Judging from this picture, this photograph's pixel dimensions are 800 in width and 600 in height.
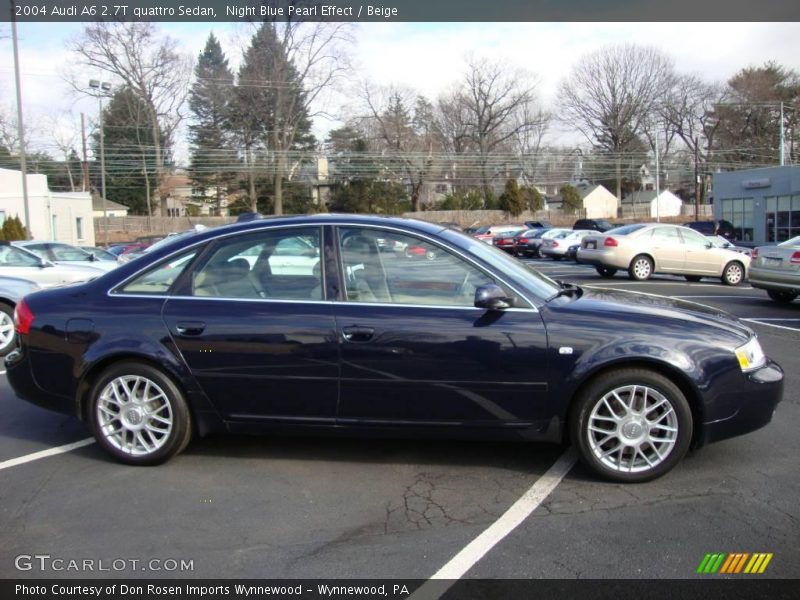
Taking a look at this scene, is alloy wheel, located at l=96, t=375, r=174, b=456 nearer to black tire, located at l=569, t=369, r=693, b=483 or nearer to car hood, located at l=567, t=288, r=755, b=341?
black tire, located at l=569, t=369, r=693, b=483

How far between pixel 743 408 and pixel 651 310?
795 mm

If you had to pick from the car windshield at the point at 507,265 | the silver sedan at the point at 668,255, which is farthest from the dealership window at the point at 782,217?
the car windshield at the point at 507,265

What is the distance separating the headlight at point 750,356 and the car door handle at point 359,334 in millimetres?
2238

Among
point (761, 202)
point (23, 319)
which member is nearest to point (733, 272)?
point (23, 319)

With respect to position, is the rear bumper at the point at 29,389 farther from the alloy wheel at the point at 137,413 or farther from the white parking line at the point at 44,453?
the white parking line at the point at 44,453

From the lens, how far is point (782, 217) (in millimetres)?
36625

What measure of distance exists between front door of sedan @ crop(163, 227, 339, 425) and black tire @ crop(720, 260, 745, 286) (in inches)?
617

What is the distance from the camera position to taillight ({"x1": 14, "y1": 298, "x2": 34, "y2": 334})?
181 inches

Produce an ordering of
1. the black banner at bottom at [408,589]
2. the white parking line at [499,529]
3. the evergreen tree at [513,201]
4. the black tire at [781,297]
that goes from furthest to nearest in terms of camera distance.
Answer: the evergreen tree at [513,201] → the black tire at [781,297] → the white parking line at [499,529] → the black banner at bottom at [408,589]

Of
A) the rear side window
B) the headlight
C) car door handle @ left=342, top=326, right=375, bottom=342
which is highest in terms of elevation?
the rear side window

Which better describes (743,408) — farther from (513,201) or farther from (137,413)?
(513,201)

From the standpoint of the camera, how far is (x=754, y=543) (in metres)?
3.39

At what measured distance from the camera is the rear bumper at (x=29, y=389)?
4543mm

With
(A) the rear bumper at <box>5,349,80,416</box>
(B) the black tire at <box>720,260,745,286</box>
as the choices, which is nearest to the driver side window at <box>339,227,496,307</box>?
(A) the rear bumper at <box>5,349,80,416</box>
